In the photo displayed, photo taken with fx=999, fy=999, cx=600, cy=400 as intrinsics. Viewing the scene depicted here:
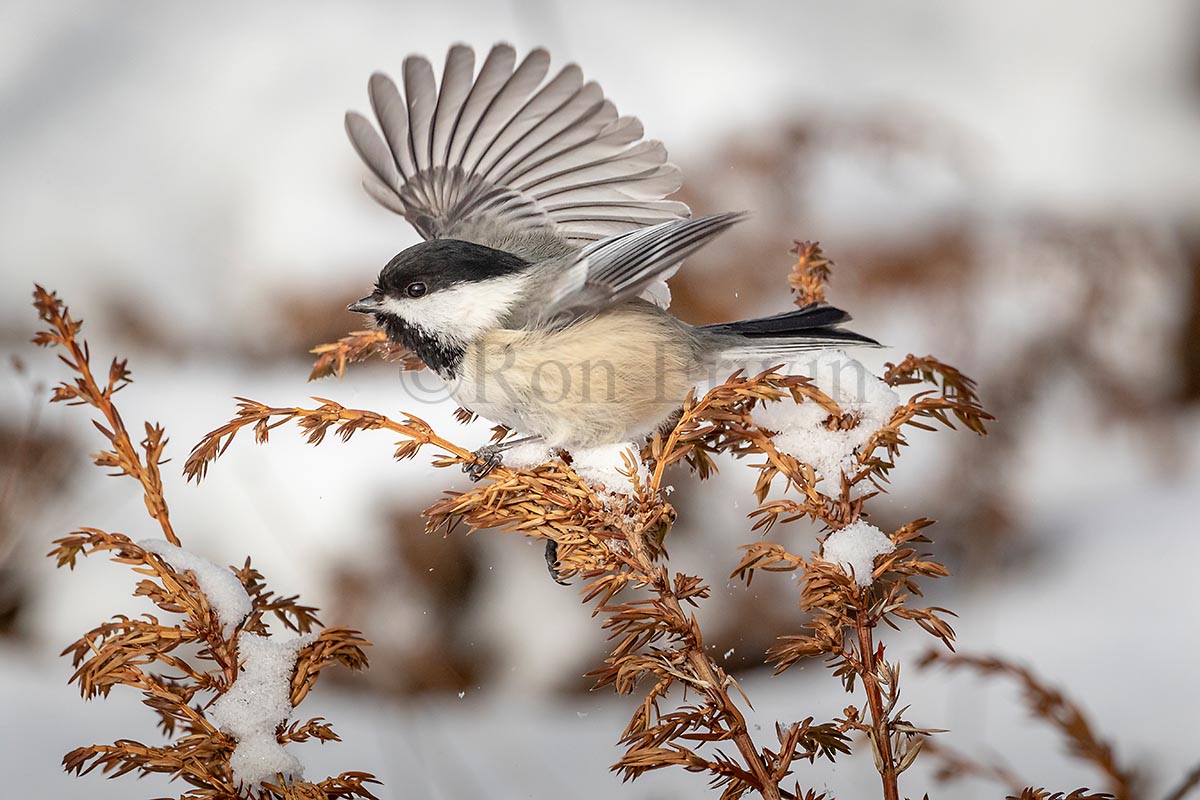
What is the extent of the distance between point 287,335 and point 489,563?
1.50 feet

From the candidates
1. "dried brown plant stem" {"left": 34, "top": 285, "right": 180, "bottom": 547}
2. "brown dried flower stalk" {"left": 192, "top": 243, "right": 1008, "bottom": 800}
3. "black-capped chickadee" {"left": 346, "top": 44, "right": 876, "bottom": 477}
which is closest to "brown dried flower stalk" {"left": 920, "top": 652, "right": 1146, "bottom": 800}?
"brown dried flower stalk" {"left": 192, "top": 243, "right": 1008, "bottom": 800}

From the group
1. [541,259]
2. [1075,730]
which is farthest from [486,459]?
[1075,730]

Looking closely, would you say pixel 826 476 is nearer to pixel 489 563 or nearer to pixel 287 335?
pixel 489 563

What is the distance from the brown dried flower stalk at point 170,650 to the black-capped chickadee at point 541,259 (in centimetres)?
26

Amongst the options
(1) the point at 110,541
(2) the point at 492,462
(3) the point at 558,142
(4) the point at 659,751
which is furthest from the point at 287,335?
(4) the point at 659,751

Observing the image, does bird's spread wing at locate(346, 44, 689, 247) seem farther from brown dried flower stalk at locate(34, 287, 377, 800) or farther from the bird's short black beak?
brown dried flower stalk at locate(34, 287, 377, 800)

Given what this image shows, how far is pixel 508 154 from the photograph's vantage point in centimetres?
97

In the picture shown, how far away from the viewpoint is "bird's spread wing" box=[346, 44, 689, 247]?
91cm

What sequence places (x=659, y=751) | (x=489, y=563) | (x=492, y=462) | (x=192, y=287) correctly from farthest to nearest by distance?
(x=192, y=287), (x=489, y=563), (x=492, y=462), (x=659, y=751)

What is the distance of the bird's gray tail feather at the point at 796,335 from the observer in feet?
2.53

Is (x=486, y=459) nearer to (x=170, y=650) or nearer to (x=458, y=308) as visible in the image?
(x=458, y=308)

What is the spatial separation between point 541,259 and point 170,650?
1.66 ft

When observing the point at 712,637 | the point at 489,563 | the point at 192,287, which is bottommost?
the point at 712,637

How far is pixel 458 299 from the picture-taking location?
778 mm
